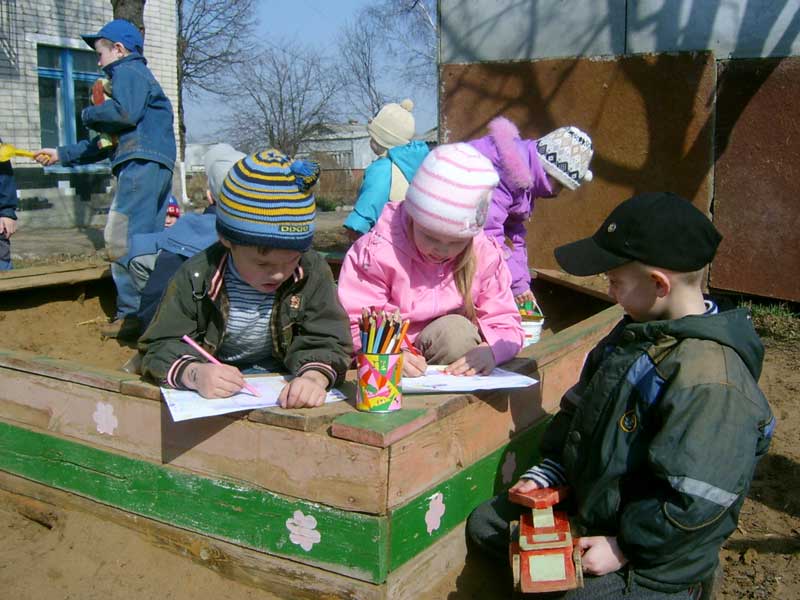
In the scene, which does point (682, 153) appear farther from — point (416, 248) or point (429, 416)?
point (429, 416)

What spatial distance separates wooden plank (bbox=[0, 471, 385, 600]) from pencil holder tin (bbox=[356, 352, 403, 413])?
0.45 metres

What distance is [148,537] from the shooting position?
2539 millimetres

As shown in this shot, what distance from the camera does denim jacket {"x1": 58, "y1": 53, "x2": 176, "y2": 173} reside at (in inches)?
181

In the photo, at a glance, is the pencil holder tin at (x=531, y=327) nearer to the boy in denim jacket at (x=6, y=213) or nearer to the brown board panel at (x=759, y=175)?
the brown board panel at (x=759, y=175)

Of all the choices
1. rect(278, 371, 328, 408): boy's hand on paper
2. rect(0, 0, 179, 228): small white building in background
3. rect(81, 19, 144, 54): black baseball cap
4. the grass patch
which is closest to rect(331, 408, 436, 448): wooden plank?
rect(278, 371, 328, 408): boy's hand on paper

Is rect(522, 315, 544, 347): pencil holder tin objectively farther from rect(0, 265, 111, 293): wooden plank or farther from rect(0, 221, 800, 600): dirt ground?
rect(0, 265, 111, 293): wooden plank

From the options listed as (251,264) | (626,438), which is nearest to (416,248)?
(251,264)

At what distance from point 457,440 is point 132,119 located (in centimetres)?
308

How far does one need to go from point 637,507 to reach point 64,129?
44.8 feet

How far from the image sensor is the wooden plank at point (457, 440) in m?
2.16

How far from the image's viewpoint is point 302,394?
2264 millimetres

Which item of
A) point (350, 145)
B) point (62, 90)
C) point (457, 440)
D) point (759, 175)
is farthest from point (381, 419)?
point (350, 145)

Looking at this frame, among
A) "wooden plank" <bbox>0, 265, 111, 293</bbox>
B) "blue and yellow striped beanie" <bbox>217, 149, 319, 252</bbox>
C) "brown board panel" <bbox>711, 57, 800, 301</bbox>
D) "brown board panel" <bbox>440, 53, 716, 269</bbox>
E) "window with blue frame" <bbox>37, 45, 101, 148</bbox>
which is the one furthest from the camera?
"window with blue frame" <bbox>37, 45, 101, 148</bbox>

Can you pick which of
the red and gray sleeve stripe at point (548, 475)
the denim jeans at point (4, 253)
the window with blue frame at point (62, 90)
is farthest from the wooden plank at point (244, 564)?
the window with blue frame at point (62, 90)
